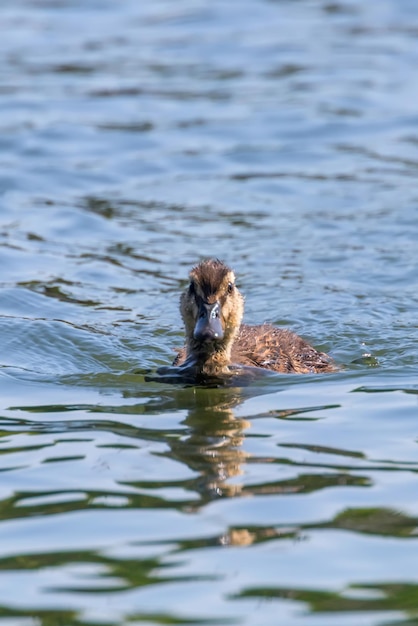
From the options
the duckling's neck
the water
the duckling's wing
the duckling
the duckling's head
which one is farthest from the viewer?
the duckling's wing

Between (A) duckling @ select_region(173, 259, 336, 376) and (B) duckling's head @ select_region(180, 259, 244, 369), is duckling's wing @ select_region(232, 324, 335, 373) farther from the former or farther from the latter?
(B) duckling's head @ select_region(180, 259, 244, 369)

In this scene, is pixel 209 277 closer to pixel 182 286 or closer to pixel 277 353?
pixel 277 353

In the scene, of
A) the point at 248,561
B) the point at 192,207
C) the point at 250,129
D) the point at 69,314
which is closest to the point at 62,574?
the point at 248,561

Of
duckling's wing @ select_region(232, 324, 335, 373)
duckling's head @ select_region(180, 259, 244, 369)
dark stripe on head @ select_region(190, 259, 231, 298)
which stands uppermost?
dark stripe on head @ select_region(190, 259, 231, 298)

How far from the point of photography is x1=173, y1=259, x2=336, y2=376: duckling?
31.4ft

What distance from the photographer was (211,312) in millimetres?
9500

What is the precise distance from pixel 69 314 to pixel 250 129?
27.2 ft

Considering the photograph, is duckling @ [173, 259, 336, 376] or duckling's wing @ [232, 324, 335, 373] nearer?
duckling @ [173, 259, 336, 376]

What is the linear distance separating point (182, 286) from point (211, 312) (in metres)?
4.33

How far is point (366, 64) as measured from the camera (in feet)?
77.6

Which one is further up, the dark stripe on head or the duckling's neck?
the dark stripe on head

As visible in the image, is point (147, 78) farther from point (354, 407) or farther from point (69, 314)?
point (354, 407)

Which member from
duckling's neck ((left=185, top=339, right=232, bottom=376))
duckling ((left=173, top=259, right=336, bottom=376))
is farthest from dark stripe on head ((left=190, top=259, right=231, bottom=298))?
duckling's neck ((left=185, top=339, right=232, bottom=376))

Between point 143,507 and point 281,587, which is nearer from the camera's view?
point 281,587
